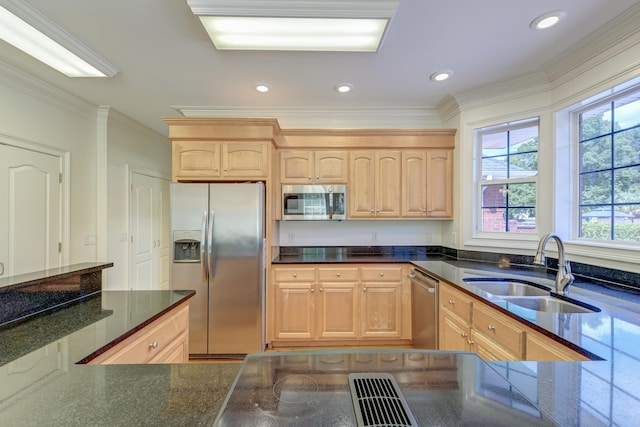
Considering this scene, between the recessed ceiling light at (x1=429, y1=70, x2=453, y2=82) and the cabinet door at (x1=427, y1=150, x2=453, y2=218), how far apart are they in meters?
0.78

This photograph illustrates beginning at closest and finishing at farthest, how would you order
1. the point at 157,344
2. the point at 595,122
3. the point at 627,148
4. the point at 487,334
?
the point at 157,344
the point at 487,334
the point at 627,148
the point at 595,122

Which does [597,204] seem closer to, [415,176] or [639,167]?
[639,167]

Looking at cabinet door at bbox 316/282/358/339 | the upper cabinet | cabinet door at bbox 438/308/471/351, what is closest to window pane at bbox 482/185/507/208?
cabinet door at bbox 438/308/471/351

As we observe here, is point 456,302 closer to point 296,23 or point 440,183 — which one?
point 440,183

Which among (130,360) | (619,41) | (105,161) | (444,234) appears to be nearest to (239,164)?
(105,161)

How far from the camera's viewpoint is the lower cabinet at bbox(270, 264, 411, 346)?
272cm

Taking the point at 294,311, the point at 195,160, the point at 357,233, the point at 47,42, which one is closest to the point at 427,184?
the point at 357,233

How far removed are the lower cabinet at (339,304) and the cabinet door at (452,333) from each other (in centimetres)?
57

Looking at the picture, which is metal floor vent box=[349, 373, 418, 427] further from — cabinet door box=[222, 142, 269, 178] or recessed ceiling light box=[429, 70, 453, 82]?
recessed ceiling light box=[429, 70, 453, 82]

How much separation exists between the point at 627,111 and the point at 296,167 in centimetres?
A: 268

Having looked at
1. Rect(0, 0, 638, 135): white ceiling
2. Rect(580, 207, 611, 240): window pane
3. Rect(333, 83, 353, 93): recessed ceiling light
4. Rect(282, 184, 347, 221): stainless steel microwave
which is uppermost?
Rect(0, 0, 638, 135): white ceiling

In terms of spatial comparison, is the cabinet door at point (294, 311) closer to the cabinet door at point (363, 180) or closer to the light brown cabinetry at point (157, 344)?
the cabinet door at point (363, 180)

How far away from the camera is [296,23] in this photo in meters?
1.67

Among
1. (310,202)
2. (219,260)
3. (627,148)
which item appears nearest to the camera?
(627,148)
